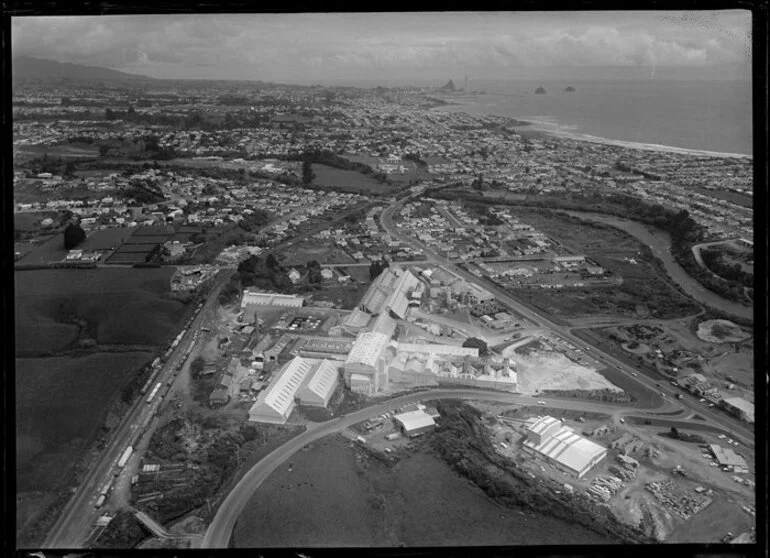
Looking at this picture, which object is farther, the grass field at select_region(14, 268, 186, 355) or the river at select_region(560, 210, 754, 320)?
the river at select_region(560, 210, 754, 320)

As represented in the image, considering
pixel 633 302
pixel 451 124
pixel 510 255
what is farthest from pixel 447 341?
pixel 451 124

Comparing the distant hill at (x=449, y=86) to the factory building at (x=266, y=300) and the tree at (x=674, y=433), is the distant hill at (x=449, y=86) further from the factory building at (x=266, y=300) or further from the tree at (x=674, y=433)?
the tree at (x=674, y=433)

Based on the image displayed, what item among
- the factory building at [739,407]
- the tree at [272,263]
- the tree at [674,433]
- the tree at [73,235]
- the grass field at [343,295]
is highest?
the tree at [73,235]

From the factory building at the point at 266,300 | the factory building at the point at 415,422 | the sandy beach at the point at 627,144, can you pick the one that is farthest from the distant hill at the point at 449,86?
the factory building at the point at 415,422

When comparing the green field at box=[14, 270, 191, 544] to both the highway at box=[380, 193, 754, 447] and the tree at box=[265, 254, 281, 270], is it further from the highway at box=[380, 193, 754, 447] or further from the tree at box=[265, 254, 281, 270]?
the highway at box=[380, 193, 754, 447]

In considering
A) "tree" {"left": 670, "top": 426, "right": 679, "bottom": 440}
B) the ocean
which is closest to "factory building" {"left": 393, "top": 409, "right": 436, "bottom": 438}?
"tree" {"left": 670, "top": 426, "right": 679, "bottom": 440}

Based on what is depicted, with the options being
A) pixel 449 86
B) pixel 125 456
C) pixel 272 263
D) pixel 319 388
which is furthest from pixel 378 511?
pixel 449 86
